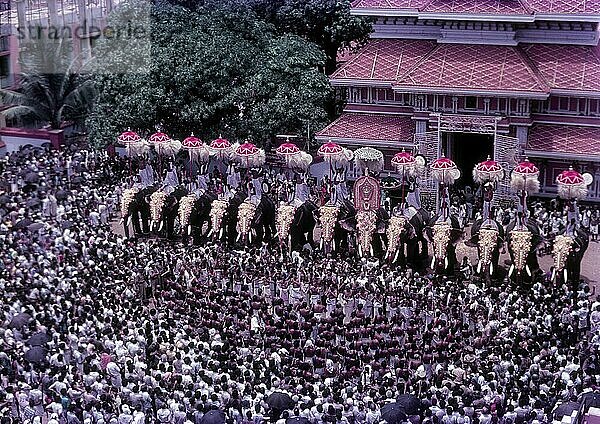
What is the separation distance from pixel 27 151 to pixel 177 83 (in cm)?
694

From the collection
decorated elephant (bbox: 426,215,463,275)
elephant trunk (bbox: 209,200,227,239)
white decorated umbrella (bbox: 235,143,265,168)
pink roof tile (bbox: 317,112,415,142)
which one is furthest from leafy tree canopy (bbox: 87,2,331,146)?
decorated elephant (bbox: 426,215,463,275)

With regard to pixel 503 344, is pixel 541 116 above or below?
above

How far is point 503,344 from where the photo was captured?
19.7 m

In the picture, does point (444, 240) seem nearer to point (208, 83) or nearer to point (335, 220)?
point (335, 220)

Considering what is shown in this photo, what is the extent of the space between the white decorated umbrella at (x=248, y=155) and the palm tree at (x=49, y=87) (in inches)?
497

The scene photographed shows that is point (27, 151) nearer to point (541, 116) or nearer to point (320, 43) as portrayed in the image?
point (320, 43)

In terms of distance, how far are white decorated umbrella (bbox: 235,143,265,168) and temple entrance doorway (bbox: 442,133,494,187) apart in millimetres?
7673

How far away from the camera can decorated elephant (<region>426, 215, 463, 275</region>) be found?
24.6 m

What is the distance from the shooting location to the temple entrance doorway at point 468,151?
32.5 meters

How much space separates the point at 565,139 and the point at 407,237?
767 centimetres

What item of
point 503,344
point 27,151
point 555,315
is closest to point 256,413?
point 503,344

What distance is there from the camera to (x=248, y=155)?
27234 mm

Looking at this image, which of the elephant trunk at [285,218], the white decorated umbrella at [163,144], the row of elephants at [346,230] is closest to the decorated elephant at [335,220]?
the row of elephants at [346,230]

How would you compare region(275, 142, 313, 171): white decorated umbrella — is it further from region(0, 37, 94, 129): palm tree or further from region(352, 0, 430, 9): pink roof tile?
region(0, 37, 94, 129): palm tree
